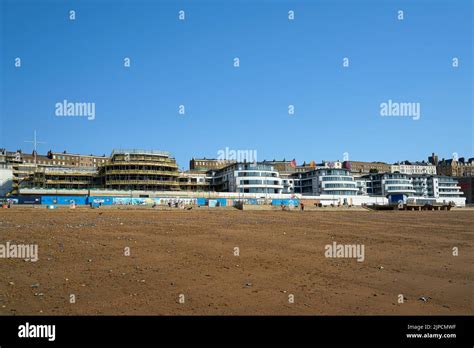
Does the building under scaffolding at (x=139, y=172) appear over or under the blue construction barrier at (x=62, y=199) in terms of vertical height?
over

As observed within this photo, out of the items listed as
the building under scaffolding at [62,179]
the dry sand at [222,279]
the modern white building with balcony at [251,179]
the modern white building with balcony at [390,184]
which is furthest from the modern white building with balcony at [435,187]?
the dry sand at [222,279]

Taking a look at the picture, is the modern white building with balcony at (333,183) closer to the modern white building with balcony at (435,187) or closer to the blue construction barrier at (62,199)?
the modern white building with balcony at (435,187)

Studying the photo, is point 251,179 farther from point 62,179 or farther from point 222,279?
point 222,279

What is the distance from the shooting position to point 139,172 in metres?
106

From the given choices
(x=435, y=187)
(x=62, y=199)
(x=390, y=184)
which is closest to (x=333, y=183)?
(x=390, y=184)

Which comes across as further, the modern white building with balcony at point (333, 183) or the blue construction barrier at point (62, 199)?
the modern white building with balcony at point (333, 183)

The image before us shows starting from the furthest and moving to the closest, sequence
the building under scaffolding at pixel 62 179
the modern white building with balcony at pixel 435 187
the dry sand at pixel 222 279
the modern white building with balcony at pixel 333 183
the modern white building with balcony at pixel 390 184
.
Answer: the modern white building with balcony at pixel 435 187
the modern white building with balcony at pixel 390 184
the modern white building with balcony at pixel 333 183
the building under scaffolding at pixel 62 179
the dry sand at pixel 222 279

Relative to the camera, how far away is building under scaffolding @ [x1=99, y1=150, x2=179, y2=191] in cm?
10394

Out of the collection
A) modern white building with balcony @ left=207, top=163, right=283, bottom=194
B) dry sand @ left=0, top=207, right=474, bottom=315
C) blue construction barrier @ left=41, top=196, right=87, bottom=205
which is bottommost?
dry sand @ left=0, top=207, right=474, bottom=315

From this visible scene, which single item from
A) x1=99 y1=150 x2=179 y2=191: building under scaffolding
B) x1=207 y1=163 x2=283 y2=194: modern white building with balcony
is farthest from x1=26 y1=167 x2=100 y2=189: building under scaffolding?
x1=207 y1=163 x2=283 y2=194: modern white building with balcony

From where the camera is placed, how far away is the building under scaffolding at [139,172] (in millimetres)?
103938

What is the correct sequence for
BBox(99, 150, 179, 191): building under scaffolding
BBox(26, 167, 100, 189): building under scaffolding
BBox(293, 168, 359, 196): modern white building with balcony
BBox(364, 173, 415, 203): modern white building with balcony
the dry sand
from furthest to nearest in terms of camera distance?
BBox(364, 173, 415, 203): modern white building with balcony
BBox(293, 168, 359, 196): modern white building with balcony
BBox(99, 150, 179, 191): building under scaffolding
BBox(26, 167, 100, 189): building under scaffolding
the dry sand

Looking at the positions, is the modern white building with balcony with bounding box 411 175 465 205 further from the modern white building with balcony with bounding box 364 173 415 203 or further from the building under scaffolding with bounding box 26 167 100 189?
the building under scaffolding with bounding box 26 167 100 189

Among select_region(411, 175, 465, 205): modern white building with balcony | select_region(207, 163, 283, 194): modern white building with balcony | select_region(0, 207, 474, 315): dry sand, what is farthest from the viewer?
select_region(411, 175, 465, 205): modern white building with balcony
